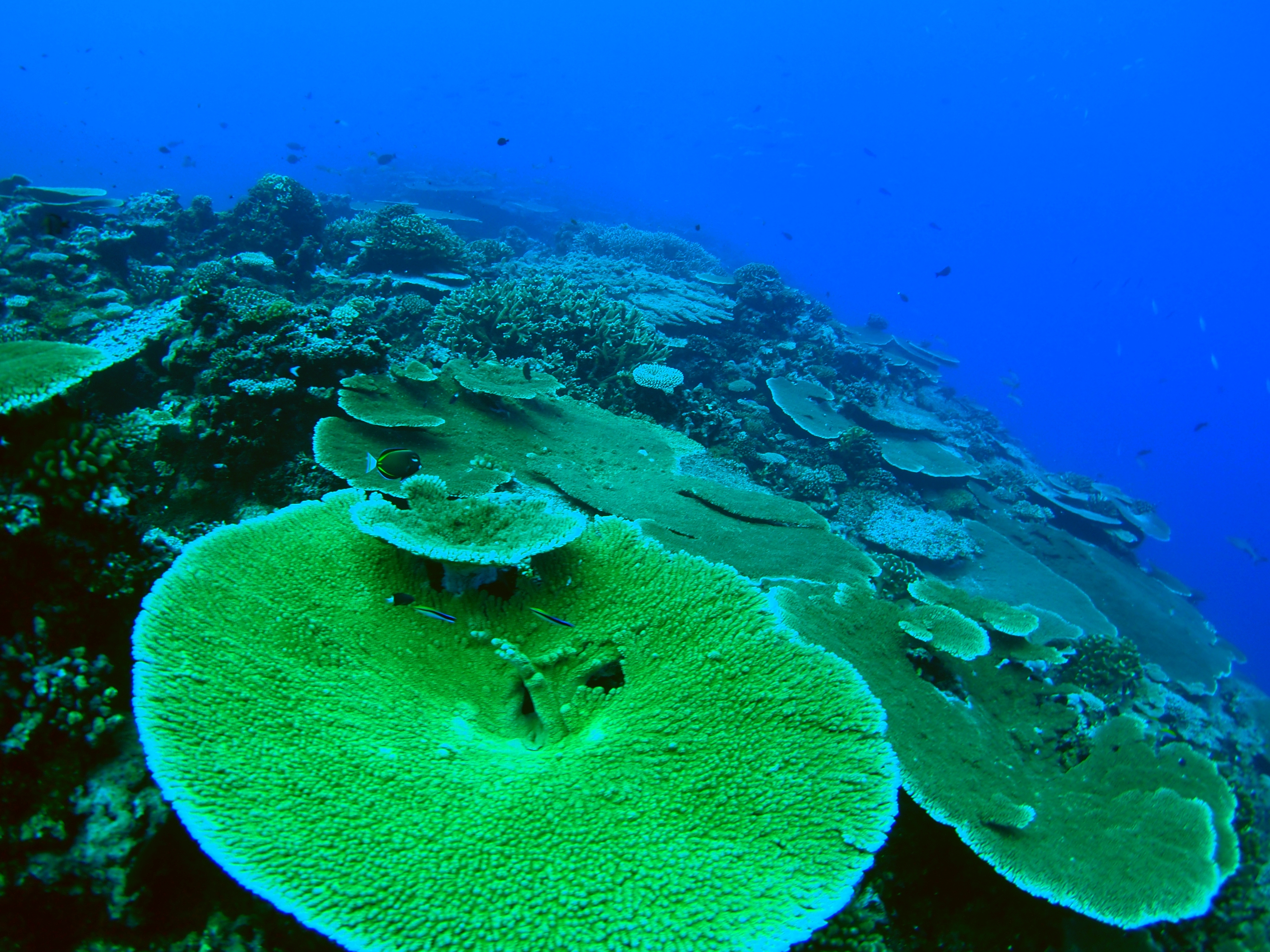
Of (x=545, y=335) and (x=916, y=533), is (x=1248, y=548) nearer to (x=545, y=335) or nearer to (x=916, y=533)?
(x=916, y=533)

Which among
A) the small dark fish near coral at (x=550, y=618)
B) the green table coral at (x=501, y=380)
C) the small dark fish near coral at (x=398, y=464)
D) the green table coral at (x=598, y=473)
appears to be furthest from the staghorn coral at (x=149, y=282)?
the small dark fish near coral at (x=550, y=618)

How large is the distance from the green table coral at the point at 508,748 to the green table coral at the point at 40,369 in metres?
1.16

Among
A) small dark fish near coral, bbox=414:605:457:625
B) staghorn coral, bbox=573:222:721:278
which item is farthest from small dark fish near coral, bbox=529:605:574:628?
staghorn coral, bbox=573:222:721:278

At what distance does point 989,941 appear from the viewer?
10.2ft

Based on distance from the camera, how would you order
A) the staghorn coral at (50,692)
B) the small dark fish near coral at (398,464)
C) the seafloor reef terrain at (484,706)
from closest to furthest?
the seafloor reef terrain at (484,706) < the staghorn coral at (50,692) < the small dark fish near coral at (398,464)

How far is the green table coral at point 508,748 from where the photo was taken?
184cm

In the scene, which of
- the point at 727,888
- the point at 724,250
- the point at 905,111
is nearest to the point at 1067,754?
the point at 727,888

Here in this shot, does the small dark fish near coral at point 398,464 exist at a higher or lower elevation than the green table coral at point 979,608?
higher

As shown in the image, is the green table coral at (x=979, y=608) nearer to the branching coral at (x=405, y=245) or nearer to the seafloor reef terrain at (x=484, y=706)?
the seafloor reef terrain at (x=484, y=706)

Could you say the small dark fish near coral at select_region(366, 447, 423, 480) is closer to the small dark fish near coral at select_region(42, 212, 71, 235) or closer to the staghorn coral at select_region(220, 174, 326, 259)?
the small dark fish near coral at select_region(42, 212, 71, 235)

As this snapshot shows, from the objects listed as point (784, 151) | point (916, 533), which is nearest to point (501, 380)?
point (916, 533)

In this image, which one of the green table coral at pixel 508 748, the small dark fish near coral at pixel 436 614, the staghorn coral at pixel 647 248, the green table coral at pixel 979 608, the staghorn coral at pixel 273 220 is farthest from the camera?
the staghorn coral at pixel 647 248

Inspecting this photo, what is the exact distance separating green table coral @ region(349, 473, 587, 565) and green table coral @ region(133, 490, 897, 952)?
220 mm

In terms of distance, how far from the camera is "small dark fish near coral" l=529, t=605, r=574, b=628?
9.71 feet
